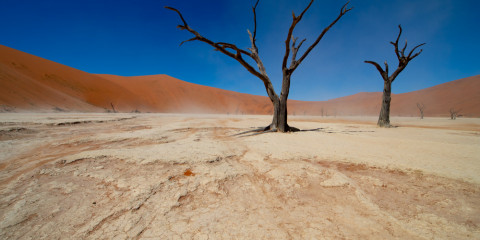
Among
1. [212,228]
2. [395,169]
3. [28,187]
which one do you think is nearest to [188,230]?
[212,228]

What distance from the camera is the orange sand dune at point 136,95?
2286 cm

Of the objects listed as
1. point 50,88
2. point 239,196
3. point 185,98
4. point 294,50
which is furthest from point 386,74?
point 185,98

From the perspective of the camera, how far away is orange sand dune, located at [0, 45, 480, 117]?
22858 mm

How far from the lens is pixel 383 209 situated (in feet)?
4.60

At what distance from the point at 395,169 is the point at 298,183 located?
4.32 feet

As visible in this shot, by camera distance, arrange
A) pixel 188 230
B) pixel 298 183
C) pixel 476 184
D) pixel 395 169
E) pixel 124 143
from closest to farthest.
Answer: pixel 188 230 < pixel 476 184 < pixel 298 183 < pixel 395 169 < pixel 124 143

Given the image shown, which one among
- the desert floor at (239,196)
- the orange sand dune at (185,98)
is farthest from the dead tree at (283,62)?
the orange sand dune at (185,98)

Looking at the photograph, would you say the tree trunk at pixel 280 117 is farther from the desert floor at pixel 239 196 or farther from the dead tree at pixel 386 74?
the dead tree at pixel 386 74

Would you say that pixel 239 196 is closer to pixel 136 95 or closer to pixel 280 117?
pixel 280 117

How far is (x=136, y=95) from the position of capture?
144 feet

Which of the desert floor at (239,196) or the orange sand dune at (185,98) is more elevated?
the orange sand dune at (185,98)

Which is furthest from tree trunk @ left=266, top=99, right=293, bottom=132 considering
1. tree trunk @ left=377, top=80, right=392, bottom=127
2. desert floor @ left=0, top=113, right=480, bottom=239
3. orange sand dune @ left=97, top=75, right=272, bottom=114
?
orange sand dune @ left=97, top=75, right=272, bottom=114

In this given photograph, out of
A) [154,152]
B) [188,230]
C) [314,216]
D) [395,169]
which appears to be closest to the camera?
[188,230]

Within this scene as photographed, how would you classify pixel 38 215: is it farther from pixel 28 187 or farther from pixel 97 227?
pixel 28 187
